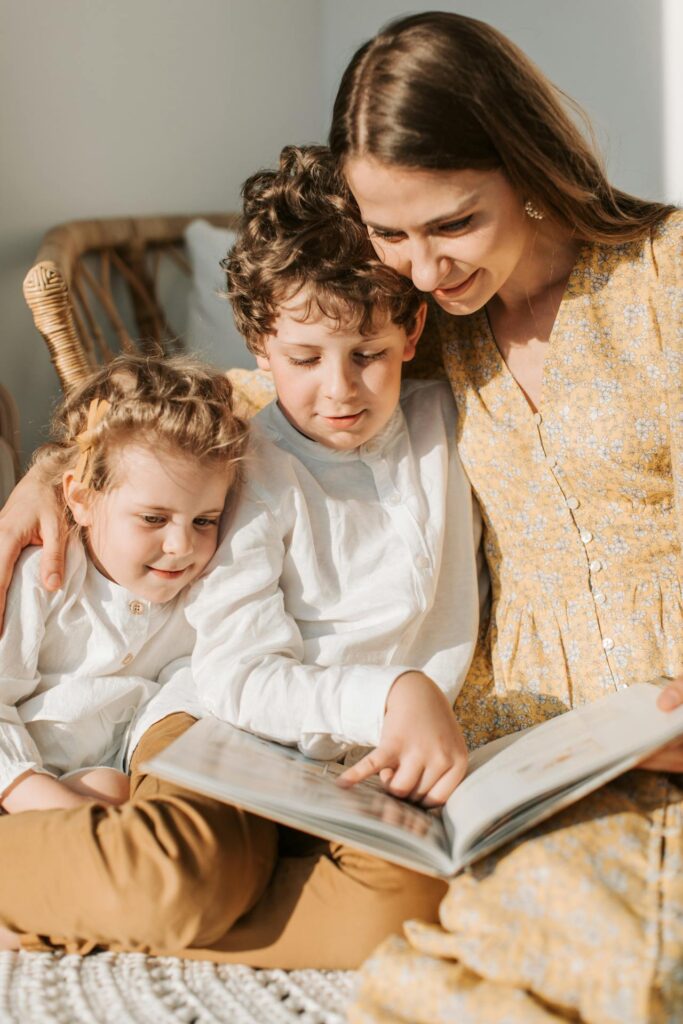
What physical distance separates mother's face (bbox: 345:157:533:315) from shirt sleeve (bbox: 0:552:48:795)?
1.71ft

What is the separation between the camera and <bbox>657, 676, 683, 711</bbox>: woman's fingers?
0.94 m

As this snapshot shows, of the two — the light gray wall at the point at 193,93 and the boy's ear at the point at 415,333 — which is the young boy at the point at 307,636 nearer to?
the boy's ear at the point at 415,333

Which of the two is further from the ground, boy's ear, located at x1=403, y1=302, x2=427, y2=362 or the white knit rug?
boy's ear, located at x1=403, y1=302, x2=427, y2=362

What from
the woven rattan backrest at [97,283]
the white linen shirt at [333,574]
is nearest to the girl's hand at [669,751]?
the white linen shirt at [333,574]

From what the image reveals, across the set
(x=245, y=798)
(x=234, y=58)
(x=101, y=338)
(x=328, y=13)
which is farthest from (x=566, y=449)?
(x=328, y=13)

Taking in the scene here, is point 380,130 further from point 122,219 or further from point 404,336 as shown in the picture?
point 122,219

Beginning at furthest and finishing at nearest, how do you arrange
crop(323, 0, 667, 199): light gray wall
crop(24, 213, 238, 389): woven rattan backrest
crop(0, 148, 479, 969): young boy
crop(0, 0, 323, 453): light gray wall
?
crop(323, 0, 667, 199): light gray wall < crop(0, 0, 323, 453): light gray wall < crop(24, 213, 238, 389): woven rattan backrest < crop(0, 148, 479, 969): young boy

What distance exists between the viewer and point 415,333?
1.26 m

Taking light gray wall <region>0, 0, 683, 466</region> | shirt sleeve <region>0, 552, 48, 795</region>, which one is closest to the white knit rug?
shirt sleeve <region>0, 552, 48, 795</region>

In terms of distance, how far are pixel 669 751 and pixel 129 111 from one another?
5.19 ft

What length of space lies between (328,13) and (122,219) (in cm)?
84

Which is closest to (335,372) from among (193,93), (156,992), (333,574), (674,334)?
(333,574)

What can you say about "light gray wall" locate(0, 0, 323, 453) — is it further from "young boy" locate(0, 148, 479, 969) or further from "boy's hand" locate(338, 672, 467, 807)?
"boy's hand" locate(338, 672, 467, 807)

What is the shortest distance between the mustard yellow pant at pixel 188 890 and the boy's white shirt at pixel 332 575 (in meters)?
0.13
